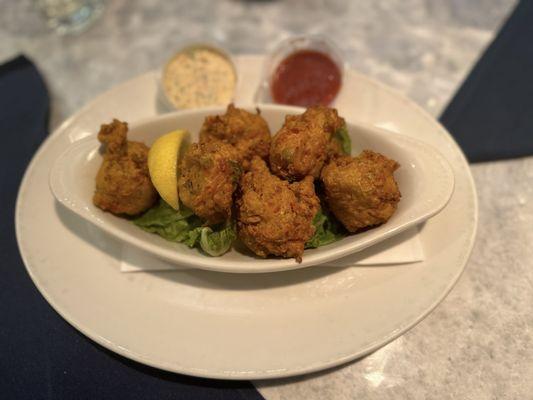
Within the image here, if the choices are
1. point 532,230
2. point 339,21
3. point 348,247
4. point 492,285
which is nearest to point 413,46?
point 339,21

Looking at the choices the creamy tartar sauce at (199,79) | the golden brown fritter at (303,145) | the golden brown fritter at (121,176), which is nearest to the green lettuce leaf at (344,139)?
the golden brown fritter at (303,145)

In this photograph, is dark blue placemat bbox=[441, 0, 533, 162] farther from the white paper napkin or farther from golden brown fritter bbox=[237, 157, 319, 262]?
golden brown fritter bbox=[237, 157, 319, 262]

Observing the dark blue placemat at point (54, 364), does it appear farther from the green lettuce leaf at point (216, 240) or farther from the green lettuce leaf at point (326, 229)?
the green lettuce leaf at point (326, 229)

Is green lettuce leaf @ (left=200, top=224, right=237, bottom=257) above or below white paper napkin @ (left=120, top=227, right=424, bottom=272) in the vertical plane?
above

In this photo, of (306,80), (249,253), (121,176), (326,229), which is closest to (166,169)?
(121,176)

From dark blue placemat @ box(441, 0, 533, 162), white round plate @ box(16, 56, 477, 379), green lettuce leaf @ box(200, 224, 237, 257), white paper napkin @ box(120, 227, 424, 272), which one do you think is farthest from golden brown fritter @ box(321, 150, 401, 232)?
dark blue placemat @ box(441, 0, 533, 162)

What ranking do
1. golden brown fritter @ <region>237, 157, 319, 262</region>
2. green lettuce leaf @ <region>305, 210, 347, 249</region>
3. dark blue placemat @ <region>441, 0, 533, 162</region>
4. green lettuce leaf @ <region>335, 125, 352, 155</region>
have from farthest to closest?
dark blue placemat @ <region>441, 0, 533, 162</region>, green lettuce leaf @ <region>335, 125, 352, 155</region>, green lettuce leaf @ <region>305, 210, 347, 249</region>, golden brown fritter @ <region>237, 157, 319, 262</region>

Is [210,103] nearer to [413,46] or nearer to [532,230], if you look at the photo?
[413,46]
